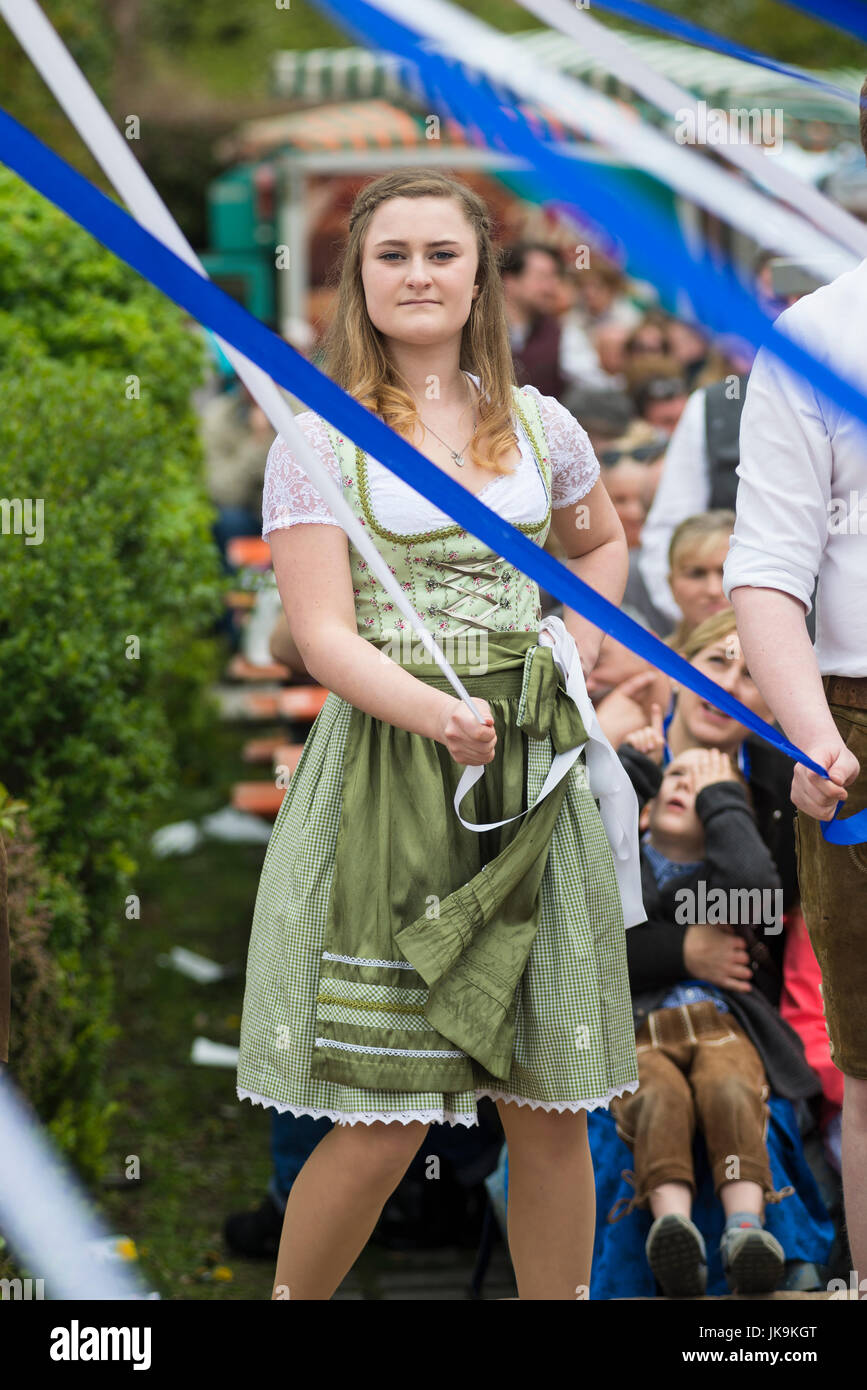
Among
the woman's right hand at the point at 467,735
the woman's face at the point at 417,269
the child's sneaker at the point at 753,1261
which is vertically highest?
the woman's face at the point at 417,269

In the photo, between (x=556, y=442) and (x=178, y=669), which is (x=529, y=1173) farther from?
(x=178, y=669)

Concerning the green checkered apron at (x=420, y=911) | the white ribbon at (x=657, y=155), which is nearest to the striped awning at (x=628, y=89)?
the white ribbon at (x=657, y=155)

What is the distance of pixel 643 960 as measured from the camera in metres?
3.30

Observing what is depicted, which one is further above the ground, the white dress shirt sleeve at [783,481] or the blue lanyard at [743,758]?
the white dress shirt sleeve at [783,481]

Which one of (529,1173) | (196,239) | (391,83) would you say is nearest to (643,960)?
(529,1173)

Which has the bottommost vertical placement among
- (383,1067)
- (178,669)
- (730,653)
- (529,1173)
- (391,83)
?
(529,1173)

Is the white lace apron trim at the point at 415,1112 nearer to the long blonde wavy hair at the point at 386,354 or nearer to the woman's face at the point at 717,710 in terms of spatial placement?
the long blonde wavy hair at the point at 386,354

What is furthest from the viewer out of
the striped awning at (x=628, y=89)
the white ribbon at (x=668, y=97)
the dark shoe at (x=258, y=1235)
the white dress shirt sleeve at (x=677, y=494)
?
the striped awning at (x=628, y=89)

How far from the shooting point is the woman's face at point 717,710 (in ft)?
11.3

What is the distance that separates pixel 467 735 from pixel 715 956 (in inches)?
51.7

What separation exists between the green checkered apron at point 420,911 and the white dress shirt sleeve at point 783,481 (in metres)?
0.32

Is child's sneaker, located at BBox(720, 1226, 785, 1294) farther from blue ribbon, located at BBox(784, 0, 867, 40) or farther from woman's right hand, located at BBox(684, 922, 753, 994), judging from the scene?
blue ribbon, located at BBox(784, 0, 867, 40)

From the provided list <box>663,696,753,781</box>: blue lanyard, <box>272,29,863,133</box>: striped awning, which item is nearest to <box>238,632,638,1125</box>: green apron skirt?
<box>663,696,753,781</box>: blue lanyard

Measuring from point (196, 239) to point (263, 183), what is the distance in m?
4.25
